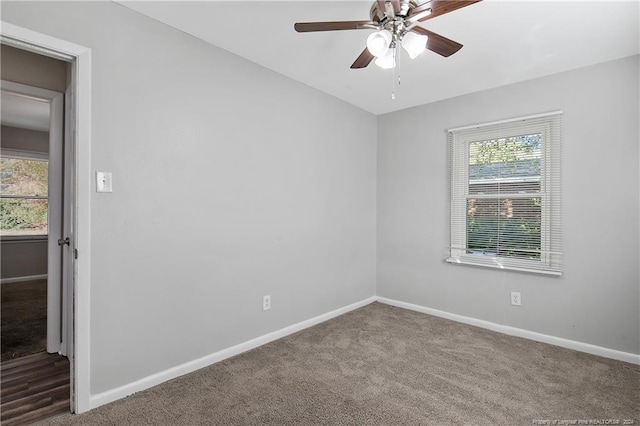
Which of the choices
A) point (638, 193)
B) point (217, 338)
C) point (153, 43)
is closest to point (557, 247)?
point (638, 193)

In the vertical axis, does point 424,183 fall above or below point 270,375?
above

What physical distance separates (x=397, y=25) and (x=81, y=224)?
2092mm

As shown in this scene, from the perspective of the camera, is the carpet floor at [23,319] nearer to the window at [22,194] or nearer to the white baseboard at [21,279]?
the white baseboard at [21,279]

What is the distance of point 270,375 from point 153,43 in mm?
2403

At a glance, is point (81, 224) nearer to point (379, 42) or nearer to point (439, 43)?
point (379, 42)

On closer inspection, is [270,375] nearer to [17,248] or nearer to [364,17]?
[364,17]

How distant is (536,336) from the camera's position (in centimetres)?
297

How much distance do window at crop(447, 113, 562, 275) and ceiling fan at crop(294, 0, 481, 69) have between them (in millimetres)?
1683

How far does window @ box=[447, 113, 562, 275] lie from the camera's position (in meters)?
2.94

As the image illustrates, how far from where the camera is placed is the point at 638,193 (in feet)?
8.29

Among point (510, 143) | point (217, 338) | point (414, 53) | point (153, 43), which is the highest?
point (153, 43)

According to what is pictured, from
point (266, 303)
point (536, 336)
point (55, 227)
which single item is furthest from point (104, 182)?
point (536, 336)

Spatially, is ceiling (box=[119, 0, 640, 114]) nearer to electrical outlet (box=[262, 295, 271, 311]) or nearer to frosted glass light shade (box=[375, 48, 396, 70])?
frosted glass light shade (box=[375, 48, 396, 70])

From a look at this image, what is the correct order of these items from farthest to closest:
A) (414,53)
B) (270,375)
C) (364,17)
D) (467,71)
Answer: (467,71) → (270,375) → (364,17) → (414,53)
